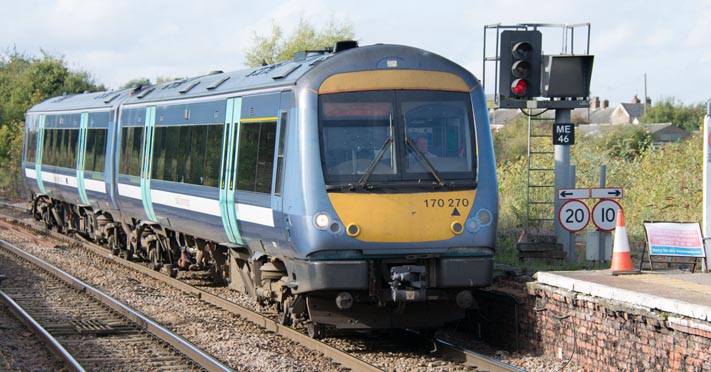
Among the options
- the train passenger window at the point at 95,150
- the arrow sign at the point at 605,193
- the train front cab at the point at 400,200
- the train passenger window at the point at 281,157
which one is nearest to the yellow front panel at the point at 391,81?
the train front cab at the point at 400,200

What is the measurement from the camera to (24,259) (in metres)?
18.5

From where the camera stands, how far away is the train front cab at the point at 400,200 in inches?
364

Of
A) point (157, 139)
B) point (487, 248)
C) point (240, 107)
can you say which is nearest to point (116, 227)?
point (157, 139)

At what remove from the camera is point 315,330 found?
10188 millimetres

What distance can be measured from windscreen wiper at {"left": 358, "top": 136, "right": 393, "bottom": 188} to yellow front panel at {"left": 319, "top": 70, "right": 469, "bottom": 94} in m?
0.56

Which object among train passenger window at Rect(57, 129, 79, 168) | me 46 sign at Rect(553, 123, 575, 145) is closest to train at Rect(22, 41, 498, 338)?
me 46 sign at Rect(553, 123, 575, 145)

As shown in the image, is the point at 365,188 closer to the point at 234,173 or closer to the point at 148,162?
the point at 234,173

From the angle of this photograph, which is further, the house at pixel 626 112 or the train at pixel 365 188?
the house at pixel 626 112

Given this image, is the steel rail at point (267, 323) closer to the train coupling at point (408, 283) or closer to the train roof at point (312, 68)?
the train coupling at point (408, 283)

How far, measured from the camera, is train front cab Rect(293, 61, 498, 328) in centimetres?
923

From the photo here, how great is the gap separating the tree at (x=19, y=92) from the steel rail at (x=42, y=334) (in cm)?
2920

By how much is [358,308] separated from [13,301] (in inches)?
227

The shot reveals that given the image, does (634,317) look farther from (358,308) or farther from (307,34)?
(307,34)

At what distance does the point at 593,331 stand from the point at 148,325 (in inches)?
207
